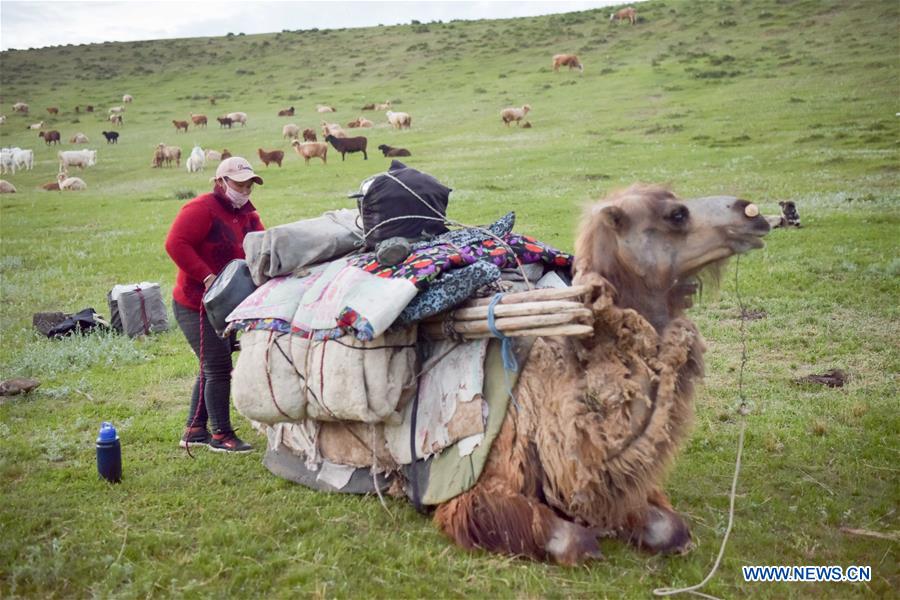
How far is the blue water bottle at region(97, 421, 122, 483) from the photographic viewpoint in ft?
18.3

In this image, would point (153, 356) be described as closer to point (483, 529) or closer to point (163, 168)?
point (483, 529)

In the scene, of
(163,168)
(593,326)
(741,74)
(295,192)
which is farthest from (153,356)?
(741,74)

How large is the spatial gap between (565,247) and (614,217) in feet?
27.5

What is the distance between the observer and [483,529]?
175 inches

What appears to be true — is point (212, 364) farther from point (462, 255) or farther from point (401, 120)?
point (401, 120)

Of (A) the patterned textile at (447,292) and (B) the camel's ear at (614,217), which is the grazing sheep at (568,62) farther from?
(B) the camel's ear at (614,217)

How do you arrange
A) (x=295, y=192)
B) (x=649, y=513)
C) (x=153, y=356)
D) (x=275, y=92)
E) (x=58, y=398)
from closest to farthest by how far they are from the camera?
(x=649, y=513) → (x=58, y=398) → (x=153, y=356) → (x=295, y=192) → (x=275, y=92)

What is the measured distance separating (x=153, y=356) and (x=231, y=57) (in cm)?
5557

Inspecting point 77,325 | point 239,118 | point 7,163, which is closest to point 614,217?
point 77,325

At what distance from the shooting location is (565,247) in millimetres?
12586

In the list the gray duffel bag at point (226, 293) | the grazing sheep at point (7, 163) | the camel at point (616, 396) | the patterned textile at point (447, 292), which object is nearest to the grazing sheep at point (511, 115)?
the grazing sheep at point (7, 163)

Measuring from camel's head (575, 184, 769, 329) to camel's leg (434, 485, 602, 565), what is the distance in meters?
1.16

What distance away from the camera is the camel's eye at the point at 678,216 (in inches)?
166

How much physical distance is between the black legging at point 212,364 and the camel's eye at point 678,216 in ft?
11.1
